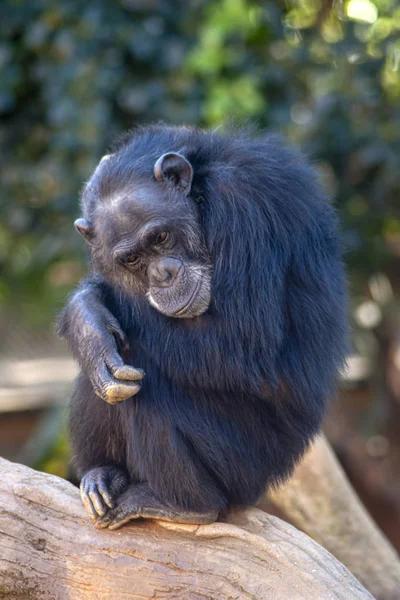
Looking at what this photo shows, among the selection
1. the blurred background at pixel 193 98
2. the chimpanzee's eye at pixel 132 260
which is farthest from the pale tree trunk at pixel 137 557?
the blurred background at pixel 193 98

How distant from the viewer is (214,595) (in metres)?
2.81

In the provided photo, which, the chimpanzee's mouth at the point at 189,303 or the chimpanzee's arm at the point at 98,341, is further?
the chimpanzee's mouth at the point at 189,303

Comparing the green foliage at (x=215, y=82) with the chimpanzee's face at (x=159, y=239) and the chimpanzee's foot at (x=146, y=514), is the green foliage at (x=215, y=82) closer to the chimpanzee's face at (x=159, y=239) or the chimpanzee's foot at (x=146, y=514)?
the chimpanzee's face at (x=159, y=239)

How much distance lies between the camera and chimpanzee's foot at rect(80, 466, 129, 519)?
2.93m

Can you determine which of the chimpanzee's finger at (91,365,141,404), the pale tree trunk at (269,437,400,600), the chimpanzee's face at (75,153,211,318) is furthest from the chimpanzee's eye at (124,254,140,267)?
the pale tree trunk at (269,437,400,600)

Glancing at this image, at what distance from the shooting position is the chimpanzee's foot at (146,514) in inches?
114

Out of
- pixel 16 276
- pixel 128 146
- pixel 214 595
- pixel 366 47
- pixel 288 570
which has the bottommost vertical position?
pixel 16 276

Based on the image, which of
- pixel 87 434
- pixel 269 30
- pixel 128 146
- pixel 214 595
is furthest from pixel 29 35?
pixel 214 595

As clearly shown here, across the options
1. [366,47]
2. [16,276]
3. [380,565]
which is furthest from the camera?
[16,276]

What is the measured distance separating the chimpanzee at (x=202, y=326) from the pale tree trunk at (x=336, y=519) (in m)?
0.67

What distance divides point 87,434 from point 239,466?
0.65m

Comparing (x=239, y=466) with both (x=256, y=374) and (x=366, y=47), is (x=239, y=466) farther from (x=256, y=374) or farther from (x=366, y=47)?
(x=366, y=47)

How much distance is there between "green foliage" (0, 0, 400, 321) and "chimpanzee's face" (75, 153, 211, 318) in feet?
7.20

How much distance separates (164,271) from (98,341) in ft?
1.15
